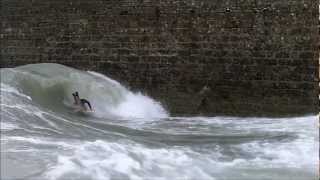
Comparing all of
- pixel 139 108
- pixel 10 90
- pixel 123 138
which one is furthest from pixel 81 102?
pixel 123 138

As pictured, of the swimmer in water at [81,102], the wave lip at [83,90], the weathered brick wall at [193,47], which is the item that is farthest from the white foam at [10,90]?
the weathered brick wall at [193,47]

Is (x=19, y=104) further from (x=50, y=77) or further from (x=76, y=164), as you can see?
(x=76, y=164)

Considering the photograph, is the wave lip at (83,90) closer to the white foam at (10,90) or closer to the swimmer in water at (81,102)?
the swimmer in water at (81,102)

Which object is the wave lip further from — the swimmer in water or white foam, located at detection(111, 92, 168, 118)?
the swimmer in water

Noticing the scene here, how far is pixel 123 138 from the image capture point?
8.69 metres

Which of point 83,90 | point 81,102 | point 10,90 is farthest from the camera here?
point 83,90

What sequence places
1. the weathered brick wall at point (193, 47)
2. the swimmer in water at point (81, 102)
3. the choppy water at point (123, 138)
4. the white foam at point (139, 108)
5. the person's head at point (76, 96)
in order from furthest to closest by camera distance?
the white foam at point (139, 108)
the person's head at point (76, 96)
the swimmer in water at point (81, 102)
the weathered brick wall at point (193, 47)
the choppy water at point (123, 138)

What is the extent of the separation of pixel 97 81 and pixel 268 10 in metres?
3.59

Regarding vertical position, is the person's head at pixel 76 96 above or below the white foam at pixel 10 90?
below

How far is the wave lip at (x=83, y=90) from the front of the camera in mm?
11891

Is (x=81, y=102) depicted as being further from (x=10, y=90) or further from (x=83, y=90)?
(x=10, y=90)

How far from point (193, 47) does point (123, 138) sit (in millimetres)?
4016

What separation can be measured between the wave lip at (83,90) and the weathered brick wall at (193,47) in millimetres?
239

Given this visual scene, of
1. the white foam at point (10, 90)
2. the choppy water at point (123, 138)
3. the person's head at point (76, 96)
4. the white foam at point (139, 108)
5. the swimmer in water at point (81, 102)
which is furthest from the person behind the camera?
the white foam at point (139, 108)
